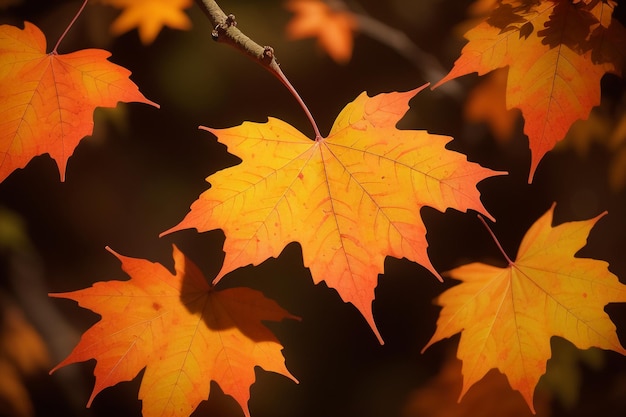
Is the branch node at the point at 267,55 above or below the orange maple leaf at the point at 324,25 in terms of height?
below

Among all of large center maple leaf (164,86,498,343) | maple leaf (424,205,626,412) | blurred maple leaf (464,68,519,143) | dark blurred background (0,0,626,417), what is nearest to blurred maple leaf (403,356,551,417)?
dark blurred background (0,0,626,417)

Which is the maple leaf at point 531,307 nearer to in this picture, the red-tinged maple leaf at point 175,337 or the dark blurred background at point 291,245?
the red-tinged maple leaf at point 175,337

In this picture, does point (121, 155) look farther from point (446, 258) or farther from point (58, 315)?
point (446, 258)

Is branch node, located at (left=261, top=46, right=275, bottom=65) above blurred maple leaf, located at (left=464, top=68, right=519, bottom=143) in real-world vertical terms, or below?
below

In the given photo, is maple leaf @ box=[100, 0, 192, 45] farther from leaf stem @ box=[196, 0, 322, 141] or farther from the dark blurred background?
leaf stem @ box=[196, 0, 322, 141]

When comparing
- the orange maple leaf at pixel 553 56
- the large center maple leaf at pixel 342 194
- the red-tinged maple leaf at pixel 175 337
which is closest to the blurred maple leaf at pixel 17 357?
the red-tinged maple leaf at pixel 175 337

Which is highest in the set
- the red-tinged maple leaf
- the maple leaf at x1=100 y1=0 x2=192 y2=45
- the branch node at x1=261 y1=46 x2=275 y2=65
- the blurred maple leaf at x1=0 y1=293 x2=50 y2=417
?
the maple leaf at x1=100 y1=0 x2=192 y2=45
